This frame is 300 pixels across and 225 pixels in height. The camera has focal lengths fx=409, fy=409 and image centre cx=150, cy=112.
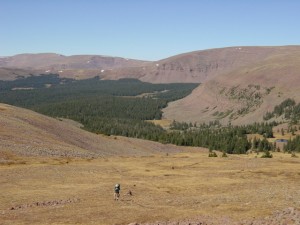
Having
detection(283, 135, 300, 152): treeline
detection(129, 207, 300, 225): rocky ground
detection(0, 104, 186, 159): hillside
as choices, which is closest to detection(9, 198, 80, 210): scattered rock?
detection(129, 207, 300, 225): rocky ground

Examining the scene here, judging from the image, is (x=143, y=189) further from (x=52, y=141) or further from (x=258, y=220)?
(x=52, y=141)

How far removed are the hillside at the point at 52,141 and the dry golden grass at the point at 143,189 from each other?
794 cm

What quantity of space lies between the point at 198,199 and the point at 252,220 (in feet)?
45.3

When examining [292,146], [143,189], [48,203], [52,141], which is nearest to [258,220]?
[48,203]

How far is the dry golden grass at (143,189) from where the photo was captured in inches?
1694

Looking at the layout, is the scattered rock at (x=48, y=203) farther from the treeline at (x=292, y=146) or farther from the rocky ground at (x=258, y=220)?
the treeline at (x=292, y=146)

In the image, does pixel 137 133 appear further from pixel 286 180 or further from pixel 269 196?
pixel 269 196

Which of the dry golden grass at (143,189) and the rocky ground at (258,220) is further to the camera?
the dry golden grass at (143,189)

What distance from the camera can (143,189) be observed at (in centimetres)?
6147

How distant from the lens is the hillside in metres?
95.7

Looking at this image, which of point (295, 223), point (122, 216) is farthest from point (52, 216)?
A: point (295, 223)

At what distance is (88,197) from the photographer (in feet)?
175

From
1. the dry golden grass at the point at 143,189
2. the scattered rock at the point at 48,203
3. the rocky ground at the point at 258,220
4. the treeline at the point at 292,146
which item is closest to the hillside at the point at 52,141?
the dry golden grass at the point at 143,189

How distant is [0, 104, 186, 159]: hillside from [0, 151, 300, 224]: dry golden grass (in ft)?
26.0
